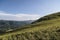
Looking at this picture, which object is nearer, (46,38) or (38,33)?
(46,38)

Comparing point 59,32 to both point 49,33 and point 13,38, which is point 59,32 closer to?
point 49,33

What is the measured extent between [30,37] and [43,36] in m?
1.99

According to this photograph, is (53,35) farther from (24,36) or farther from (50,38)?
(24,36)

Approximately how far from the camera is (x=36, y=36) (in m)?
24.9

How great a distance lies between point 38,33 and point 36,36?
110cm

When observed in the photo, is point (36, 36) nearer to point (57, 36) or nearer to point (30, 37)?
point (30, 37)

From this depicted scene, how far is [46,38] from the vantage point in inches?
939

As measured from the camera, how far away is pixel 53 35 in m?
24.4

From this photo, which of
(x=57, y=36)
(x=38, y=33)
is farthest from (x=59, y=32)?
(x=38, y=33)

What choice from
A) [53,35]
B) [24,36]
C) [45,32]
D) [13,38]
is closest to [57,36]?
[53,35]

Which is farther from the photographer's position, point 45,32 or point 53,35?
point 45,32

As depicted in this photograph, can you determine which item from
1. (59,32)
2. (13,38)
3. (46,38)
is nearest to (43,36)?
(46,38)

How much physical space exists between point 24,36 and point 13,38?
1.76 metres

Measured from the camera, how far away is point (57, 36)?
24141mm
